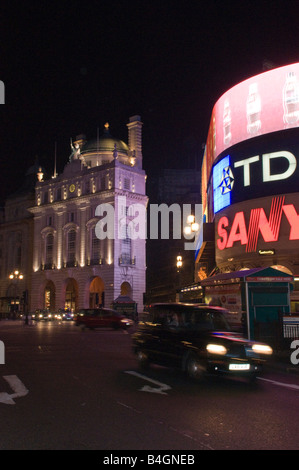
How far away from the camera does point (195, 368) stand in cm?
1109

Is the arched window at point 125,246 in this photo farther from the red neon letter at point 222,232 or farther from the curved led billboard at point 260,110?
the red neon letter at point 222,232

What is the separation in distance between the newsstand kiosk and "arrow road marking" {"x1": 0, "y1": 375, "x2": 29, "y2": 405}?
8.77 m

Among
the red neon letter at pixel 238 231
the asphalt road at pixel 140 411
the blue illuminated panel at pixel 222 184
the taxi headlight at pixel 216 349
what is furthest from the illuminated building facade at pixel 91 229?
the taxi headlight at pixel 216 349

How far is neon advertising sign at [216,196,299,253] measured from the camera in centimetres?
2981

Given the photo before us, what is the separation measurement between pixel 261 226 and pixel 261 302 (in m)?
14.4

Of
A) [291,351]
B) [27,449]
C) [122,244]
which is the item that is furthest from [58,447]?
[122,244]

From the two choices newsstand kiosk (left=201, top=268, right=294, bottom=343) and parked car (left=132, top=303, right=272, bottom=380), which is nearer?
parked car (left=132, top=303, right=272, bottom=380)

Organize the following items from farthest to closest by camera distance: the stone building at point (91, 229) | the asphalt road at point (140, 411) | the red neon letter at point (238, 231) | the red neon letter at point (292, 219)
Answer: the stone building at point (91, 229)
the red neon letter at point (238, 231)
the red neon letter at point (292, 219)
the asphalt road at point (140, 411)

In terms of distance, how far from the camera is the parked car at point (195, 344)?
1064cm

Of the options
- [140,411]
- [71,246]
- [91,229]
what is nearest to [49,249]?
[71,246]

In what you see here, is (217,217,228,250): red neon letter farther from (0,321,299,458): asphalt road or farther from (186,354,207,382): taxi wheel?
(186,354,207,382): taxi wheel

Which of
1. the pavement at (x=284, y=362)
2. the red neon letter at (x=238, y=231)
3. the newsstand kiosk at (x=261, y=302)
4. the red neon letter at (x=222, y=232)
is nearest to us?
the pavement at (x=284, y=362)

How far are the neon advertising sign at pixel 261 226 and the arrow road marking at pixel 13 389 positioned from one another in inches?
877

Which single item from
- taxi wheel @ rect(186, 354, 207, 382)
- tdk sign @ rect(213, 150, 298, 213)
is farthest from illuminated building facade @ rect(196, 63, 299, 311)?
taxi wheel @ rect(186, 354, 207, 382)
